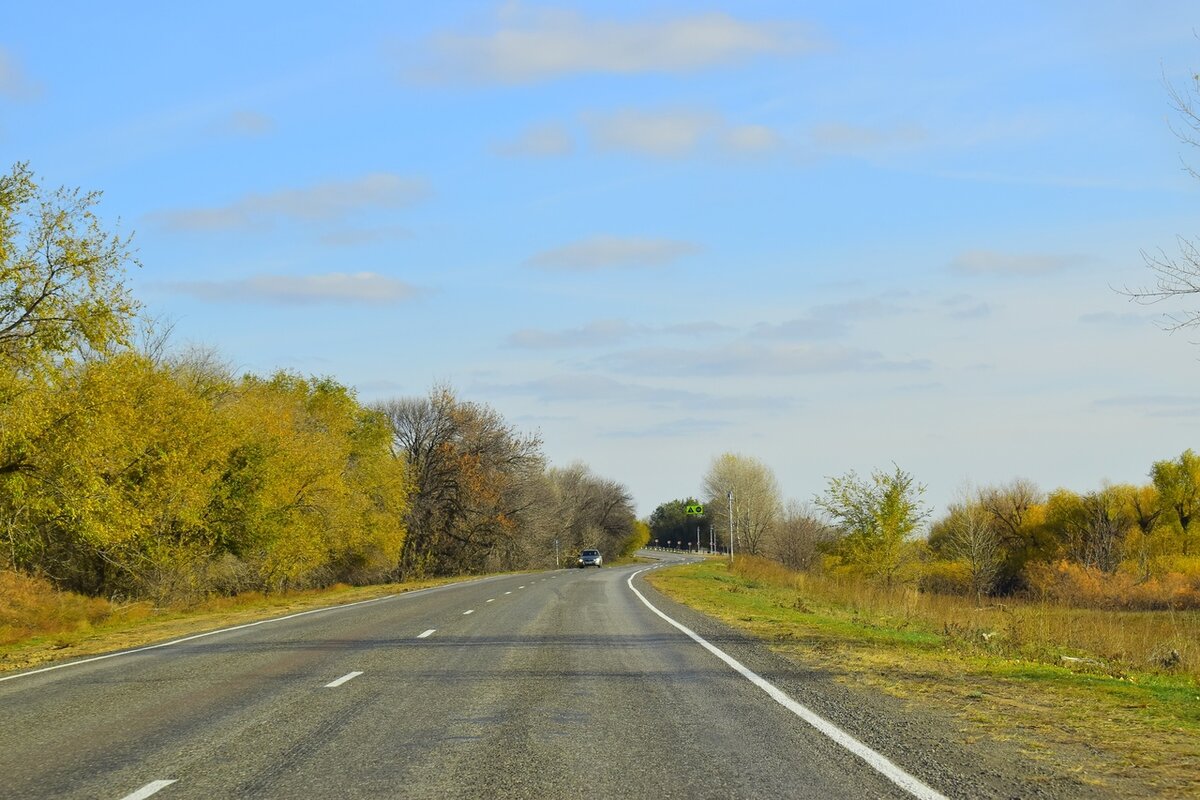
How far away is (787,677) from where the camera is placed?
1339 centimetres

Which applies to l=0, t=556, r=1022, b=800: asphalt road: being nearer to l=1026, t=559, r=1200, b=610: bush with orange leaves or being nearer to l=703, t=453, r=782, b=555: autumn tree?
l=1026, t=559, r=1200, b=610: bush with orange leaves

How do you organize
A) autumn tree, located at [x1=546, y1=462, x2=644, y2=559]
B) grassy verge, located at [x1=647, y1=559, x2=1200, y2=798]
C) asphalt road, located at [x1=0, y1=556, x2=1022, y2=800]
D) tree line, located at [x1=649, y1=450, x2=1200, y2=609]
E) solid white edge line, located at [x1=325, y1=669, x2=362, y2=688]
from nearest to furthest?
1. asphalt road, located at [x1=0, y1=556, x2=1022, y2=800]
2. grassy verge, located at [x1=647, y1=559, x2=1200, y2=798]
3. solid white edge line, located at [x1=325, y1=669, x2=362, y2=688]
4. tree line, located at [x1=649, y1=450, x2=1200, y2=609]
5. autumn tree, located at [x1=546, y1=462, x2=644, y2=559]

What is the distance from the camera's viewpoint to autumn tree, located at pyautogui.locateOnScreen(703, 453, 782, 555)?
452 ft

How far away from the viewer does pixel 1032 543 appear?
87812 mm

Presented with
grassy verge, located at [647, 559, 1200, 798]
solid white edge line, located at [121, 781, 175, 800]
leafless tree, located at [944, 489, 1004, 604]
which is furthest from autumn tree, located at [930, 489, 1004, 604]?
solid white edge line, located at [121, 781, 175, 800]

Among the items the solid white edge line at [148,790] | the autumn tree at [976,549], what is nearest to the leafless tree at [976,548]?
the autumn tree at [976,549]

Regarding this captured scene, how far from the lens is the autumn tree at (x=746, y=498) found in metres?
138

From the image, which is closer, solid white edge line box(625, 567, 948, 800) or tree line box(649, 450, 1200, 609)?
solid white edge line box(625, 567, 948, 800)

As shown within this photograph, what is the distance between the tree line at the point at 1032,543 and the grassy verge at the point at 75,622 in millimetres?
27764

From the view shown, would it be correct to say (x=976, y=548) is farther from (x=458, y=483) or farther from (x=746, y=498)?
(x=746, y=498)

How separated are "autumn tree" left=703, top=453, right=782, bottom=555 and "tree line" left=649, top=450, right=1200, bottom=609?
2017 cm

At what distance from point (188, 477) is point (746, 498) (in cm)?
10740

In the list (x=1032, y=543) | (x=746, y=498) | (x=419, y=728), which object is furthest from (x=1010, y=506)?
(x=419, y=728)

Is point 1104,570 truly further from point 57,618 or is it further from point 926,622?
point 57,618
